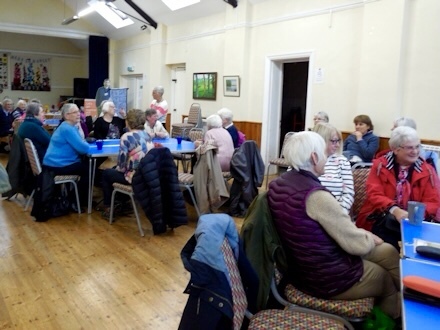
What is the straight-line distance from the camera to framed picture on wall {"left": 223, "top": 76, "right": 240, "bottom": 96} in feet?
24.3

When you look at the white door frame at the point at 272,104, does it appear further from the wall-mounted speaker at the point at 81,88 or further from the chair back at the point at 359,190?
the wall-mounted speaker at the point at 81,88

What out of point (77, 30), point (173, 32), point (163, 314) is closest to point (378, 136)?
point (163, 314)

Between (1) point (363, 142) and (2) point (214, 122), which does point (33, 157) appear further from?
(1) point (363, 142)

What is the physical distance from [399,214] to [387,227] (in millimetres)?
126

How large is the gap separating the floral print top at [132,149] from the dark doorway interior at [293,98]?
427 cm

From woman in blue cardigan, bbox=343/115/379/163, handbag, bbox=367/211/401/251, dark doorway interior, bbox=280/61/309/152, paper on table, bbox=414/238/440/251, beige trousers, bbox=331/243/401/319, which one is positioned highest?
dark doorway interior, bbox=280/61/309/152

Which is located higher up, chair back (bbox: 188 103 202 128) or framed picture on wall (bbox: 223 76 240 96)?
framed picture on wall (bbox: 223 76 240 96)

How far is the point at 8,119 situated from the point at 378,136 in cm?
693

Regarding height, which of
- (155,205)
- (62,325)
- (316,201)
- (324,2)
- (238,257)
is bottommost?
(62,325)

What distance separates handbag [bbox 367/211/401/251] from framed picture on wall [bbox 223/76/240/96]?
516cm

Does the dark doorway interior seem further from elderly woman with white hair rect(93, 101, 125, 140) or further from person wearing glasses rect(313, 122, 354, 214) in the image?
person wearing glasses rect(313, 122, 354, 214)

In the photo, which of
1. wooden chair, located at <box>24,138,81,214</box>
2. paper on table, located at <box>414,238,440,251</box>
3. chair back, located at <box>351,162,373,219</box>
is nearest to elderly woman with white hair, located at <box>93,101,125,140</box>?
wooden chair, located at <box>24,138,81,214</box>

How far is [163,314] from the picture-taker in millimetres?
2510

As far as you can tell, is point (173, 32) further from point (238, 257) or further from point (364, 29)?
point (238, 257)
